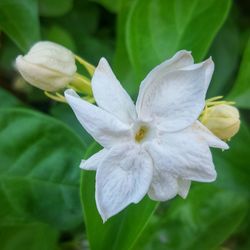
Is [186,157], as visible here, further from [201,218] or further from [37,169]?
[201,218]

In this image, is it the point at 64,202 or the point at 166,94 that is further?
the point at 64,202

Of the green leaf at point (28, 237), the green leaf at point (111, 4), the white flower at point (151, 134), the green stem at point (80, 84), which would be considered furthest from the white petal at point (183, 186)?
the green leaf at point (111, 4)

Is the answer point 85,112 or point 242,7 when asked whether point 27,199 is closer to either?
point 85,112

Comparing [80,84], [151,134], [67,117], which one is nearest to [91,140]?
[67,117]

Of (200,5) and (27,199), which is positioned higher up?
(200,5)

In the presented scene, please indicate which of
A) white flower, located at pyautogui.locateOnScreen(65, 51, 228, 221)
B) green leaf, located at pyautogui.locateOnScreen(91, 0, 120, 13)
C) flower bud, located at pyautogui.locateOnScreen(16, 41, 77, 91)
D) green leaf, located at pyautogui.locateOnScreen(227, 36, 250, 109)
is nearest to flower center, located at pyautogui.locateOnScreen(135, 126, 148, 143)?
white flower, located at pyautogui.locateOnScreen(65, 51, 228, 221)

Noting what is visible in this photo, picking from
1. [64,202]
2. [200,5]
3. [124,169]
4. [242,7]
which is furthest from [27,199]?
[242,7]

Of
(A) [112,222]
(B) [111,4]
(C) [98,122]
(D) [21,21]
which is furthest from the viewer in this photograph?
(B) [111,4]
